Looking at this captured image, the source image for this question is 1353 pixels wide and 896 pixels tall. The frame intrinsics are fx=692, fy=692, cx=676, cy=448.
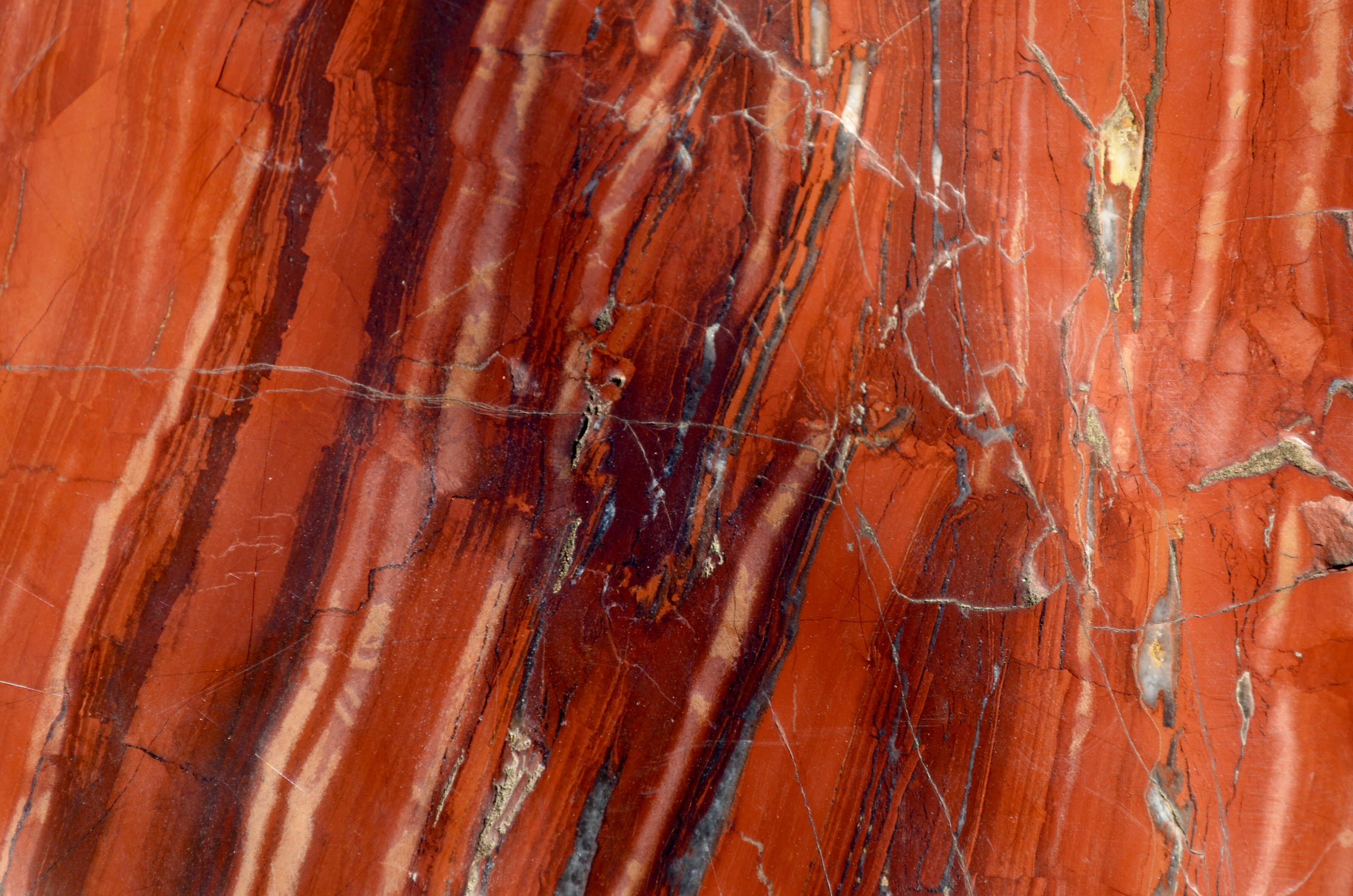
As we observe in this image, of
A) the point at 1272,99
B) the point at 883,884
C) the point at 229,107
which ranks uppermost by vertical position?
the point at 1272,99

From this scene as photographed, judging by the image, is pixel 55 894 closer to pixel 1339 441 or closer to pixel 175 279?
pixel 175 279

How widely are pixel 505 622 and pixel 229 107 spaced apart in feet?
4.15

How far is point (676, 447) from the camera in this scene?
5.13 feet

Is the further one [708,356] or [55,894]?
[708,356]

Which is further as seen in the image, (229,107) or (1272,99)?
(1272,99)

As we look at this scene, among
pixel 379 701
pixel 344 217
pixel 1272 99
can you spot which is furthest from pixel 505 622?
pixel 1272 99

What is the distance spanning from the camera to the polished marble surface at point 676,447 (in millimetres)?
1453

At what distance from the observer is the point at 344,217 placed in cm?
150

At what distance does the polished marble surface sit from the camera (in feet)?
4.77

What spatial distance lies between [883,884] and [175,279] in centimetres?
203

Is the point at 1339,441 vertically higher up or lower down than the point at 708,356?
higher up

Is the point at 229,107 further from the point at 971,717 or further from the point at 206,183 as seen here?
the point at 971,717

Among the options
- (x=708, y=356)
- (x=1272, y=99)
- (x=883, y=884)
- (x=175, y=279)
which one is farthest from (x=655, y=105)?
(x=883, y=884)

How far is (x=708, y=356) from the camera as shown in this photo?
5.16 ft
